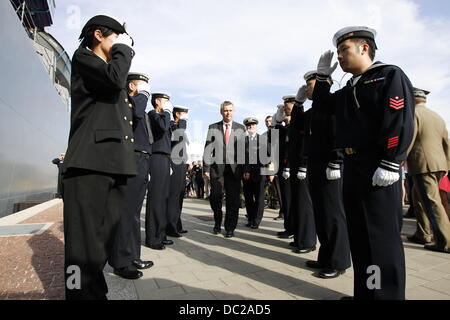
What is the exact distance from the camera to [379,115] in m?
1.97

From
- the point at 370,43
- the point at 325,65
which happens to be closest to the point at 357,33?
the point at 370,43

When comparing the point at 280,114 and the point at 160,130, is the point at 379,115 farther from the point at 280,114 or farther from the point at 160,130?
the point at 280,114

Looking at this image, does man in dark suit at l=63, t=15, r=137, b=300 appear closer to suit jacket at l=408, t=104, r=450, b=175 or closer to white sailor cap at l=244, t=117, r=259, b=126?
suit jacket at l=408, t=104, r=450, b=175

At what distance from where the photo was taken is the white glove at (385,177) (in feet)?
5.88

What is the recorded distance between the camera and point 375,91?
1.99 metres

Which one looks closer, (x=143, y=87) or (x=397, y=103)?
(x=397, y=103)

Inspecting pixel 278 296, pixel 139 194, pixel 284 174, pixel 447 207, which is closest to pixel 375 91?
pixel 278 296

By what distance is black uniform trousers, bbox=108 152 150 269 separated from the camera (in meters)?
2.78

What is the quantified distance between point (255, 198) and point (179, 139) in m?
2.22

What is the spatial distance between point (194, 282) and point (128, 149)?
1501 mm

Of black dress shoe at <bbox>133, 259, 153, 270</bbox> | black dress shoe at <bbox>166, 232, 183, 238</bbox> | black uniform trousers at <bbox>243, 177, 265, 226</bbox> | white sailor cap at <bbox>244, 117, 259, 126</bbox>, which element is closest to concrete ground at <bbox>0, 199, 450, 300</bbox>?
black dress shoe at <bbox>133, 259, 153, 270</bbox>

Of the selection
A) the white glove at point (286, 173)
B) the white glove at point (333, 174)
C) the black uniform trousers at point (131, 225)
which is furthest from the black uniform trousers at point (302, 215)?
the black uniform trousers at point (131, 225)

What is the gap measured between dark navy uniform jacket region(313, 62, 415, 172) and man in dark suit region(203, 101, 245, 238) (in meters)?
3.10

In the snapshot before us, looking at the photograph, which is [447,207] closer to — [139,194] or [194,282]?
[194,282]
